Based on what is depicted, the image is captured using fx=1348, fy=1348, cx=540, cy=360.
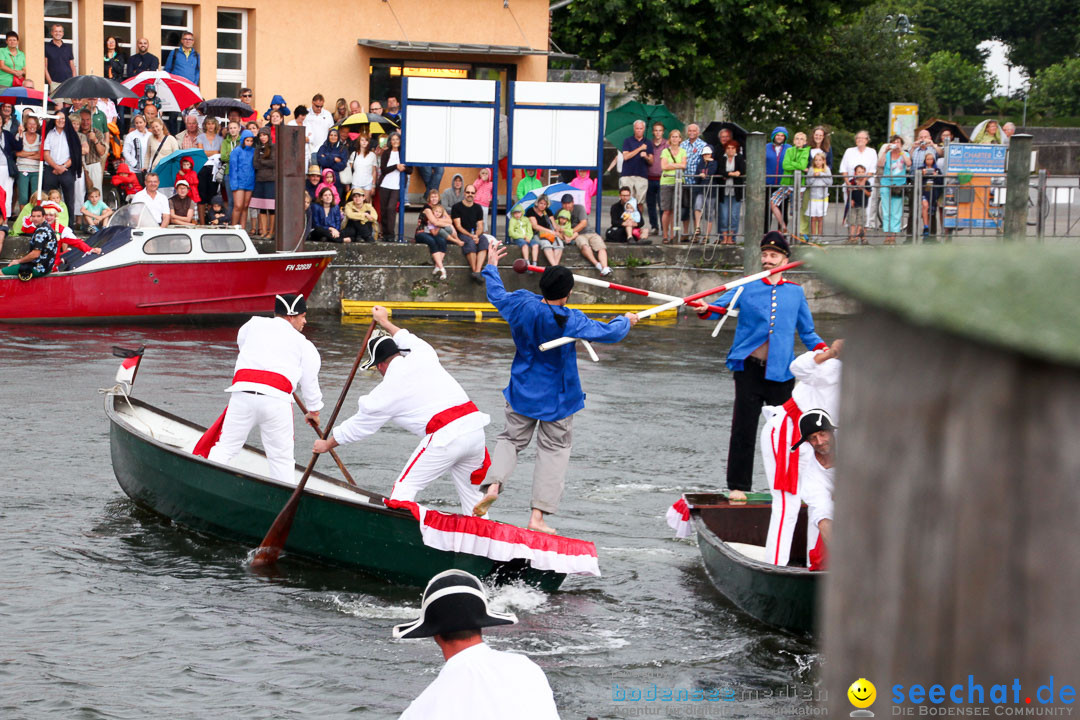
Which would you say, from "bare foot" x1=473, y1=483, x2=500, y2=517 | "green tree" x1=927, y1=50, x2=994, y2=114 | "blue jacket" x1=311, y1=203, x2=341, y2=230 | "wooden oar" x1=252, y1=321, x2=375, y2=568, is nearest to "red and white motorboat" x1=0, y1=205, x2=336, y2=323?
"blue jacket" x1=311, y1=203, x2=341, y2=230

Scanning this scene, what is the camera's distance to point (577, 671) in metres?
7.77

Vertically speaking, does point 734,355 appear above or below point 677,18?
below

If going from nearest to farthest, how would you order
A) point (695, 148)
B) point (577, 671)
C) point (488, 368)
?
point (577, 671) → point (488, 368) → point (695, 148)

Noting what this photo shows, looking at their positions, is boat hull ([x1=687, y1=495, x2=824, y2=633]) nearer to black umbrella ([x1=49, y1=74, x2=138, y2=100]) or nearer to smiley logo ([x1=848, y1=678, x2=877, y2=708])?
smiley logo ([x1=848, y1=678, x2=877, y2=708])

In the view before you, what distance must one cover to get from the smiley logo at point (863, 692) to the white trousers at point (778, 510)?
23.7 ft

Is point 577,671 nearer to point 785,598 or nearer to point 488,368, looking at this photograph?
point 785,598

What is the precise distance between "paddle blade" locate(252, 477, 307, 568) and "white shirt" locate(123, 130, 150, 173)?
14.2 meters

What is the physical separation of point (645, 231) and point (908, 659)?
23.9 m

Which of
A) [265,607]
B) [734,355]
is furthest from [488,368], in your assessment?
[265,607]

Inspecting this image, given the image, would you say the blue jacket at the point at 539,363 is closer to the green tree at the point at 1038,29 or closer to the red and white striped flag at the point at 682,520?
the red and white striped flag at the point at 682,520

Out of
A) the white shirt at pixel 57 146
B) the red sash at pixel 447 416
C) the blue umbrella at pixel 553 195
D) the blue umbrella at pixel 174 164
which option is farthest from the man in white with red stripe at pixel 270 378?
the blue umbrella at pixel 553 195

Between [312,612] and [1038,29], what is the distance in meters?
67.5

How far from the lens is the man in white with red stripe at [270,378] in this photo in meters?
10.2

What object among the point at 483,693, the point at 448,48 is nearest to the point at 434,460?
the point at 483,693
